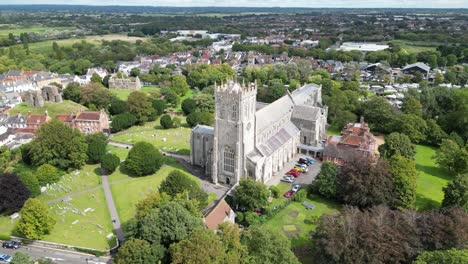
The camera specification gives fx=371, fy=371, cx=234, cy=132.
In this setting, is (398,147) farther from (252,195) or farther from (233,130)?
(252,195)

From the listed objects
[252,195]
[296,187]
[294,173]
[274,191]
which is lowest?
[296,187]

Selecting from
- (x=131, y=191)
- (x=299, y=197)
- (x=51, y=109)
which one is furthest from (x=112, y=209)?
(x=51, y=109)

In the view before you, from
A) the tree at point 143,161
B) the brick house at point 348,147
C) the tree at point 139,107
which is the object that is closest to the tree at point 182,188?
the tree at point 143,161

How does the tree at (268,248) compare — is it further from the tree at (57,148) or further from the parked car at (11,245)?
the tree at (57,148)

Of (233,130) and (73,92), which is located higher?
(233,130)

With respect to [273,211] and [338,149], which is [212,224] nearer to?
[273,211]
